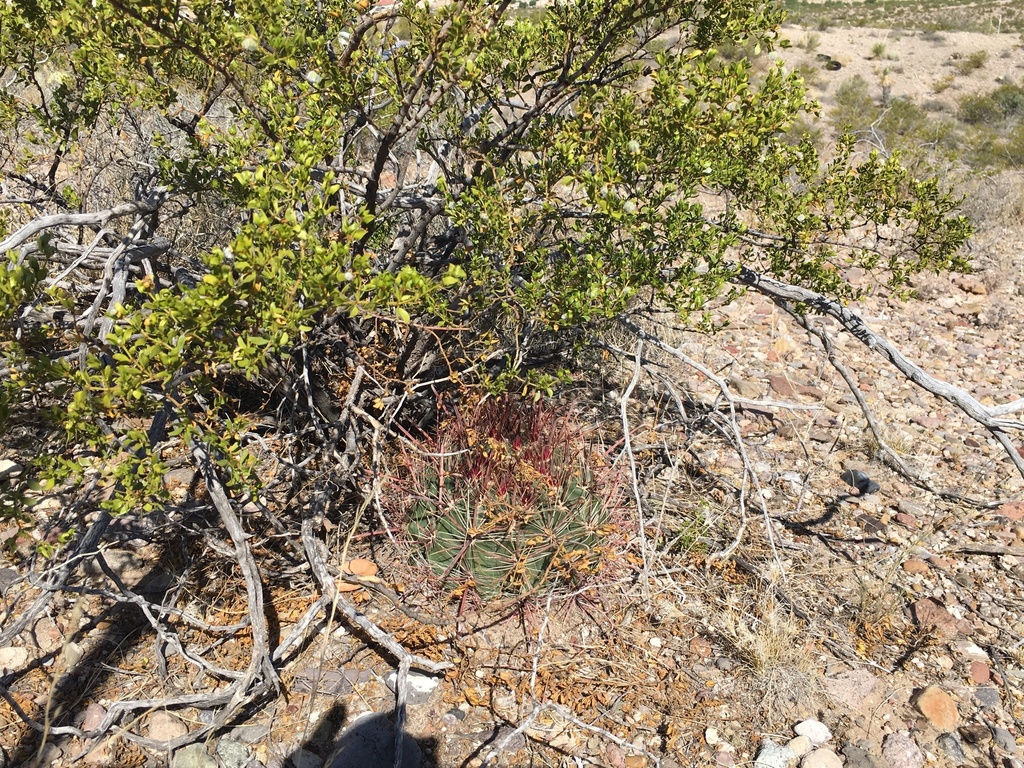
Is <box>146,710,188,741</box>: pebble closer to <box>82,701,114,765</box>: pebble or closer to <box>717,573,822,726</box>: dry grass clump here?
<box>82,701,114,765</box>: pebble

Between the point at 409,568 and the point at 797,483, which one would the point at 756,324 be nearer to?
the point at 797,483

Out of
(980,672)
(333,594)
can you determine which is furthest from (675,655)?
(333,594)

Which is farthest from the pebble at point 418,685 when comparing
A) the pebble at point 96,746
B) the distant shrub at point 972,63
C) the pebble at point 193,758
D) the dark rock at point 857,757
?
the distant shrub at point 972,63

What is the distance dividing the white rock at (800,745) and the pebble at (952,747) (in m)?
0.46

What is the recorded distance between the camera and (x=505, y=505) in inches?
107

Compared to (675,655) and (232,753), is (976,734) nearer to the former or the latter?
(675,655)

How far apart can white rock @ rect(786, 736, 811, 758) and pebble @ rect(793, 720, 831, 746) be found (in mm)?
18

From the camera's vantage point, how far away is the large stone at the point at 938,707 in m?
2.53

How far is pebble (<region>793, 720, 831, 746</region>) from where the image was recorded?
8.08 feet

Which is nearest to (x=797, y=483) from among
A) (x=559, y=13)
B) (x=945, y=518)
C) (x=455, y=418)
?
(x=945, y=518)

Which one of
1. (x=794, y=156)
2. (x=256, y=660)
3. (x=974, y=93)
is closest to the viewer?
(x=256, y=660)

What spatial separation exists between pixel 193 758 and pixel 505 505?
132 centimetres

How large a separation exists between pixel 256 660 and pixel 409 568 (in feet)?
2.32

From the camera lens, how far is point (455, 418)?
3.03 meters
